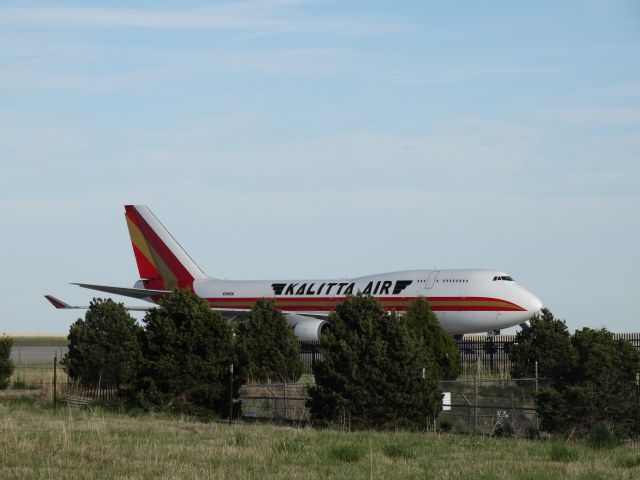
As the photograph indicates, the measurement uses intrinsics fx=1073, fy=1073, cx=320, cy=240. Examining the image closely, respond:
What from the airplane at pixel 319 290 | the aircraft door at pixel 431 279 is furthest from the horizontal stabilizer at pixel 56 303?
the aircraft door at pixel 431 279

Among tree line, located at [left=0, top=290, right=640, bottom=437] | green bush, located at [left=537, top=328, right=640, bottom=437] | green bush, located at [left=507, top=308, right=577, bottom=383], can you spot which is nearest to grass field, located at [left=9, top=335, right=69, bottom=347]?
green bush, located at [left=507, top=308, right=577, bottom=383]

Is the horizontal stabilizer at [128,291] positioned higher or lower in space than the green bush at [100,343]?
higher

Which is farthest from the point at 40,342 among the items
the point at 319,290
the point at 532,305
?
the point at 532,305

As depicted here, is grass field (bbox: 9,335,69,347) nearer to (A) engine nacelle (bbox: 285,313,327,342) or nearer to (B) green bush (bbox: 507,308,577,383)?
(A) engine nacelle (bbox: 285,313,327,342)

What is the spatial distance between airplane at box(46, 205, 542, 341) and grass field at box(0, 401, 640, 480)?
1941cm

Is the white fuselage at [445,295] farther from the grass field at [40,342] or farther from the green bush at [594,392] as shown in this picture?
the grass field at [40,342]

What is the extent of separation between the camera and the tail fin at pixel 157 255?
214 feet

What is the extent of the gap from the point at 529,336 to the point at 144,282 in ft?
99.5

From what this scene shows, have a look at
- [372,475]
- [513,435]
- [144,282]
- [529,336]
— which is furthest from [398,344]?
[144,282]

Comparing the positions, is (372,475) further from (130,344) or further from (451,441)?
(130,344)

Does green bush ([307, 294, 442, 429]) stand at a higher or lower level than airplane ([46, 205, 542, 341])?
lower

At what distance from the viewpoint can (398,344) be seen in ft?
86.7

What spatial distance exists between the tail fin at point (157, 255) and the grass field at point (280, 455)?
41184mm

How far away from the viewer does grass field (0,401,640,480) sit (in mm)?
16609
